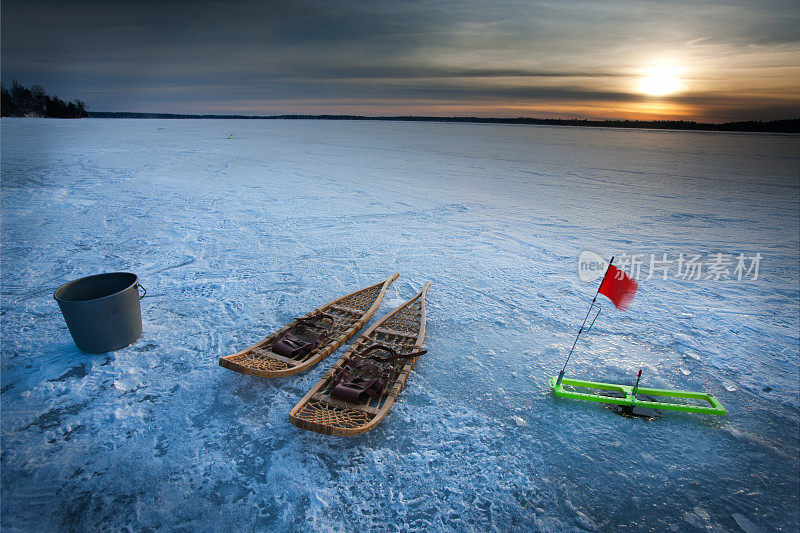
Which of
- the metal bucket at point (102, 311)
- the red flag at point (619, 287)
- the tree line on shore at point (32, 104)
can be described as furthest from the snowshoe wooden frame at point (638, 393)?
the tree line on shore at point (32, 104)

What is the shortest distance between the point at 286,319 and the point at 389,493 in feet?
9.00

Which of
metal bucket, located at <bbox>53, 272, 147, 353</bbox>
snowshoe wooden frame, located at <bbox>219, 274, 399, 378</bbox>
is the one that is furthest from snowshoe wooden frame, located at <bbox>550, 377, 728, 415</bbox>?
metal bucket, located at <bbox>53, 272, 147, 353</bbox>

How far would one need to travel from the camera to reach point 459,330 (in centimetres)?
473

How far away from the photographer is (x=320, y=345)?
4129mm

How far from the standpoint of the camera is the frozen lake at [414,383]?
262 cm

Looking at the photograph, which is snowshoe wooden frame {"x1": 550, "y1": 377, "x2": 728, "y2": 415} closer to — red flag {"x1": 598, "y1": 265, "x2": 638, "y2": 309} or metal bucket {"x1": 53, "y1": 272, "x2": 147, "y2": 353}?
red flag {"x1": 598, "y1": 265, "x2": 638, "y2": 309}

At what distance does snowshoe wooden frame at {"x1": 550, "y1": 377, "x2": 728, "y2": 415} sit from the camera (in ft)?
11.3

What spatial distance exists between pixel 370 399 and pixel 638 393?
262 centimetres

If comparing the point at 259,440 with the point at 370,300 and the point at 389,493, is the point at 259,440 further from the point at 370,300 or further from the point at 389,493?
the point at 370,300

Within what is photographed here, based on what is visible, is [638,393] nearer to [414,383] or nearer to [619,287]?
[619,287]

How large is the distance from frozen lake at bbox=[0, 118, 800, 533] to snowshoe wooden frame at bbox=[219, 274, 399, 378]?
180 millimetres

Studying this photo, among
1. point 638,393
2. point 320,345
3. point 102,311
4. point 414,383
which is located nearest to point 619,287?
point 638,393

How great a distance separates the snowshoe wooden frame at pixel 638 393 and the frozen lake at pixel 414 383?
0.10 meters

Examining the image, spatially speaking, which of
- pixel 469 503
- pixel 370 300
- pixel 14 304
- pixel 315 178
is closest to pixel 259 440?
pixel 469 503
